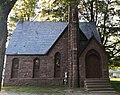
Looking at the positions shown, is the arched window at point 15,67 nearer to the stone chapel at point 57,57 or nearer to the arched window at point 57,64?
the stone chapel at point 57,57

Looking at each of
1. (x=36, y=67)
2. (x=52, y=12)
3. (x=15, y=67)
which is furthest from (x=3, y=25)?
(x=52, y=12)

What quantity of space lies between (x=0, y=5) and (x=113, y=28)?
67.0ft

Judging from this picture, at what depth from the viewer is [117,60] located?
25328mm

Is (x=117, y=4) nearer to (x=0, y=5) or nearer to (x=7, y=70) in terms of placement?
(x=7, y=70)

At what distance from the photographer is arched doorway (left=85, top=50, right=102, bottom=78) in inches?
717

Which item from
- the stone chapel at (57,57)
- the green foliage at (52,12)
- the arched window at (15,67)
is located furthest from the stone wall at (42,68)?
the green foliage at (52,12)

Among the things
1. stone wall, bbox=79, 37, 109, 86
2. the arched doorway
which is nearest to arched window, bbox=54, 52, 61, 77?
stone wall, bbox=79, 37, 109, 86

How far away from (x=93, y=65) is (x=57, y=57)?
185 inches

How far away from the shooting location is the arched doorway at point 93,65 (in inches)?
717

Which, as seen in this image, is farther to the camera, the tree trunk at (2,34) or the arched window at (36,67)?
the arched window at (36,67)

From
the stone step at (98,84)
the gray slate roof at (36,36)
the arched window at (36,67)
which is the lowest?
the stone step at (98,84)

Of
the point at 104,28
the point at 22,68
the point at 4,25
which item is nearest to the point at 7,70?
the point at 22,68

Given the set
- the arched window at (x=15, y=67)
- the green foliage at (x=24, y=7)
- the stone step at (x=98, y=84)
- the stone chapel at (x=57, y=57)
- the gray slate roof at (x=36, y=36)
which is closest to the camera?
the green foliage at (x=24, y=7)

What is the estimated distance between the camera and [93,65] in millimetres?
18531
